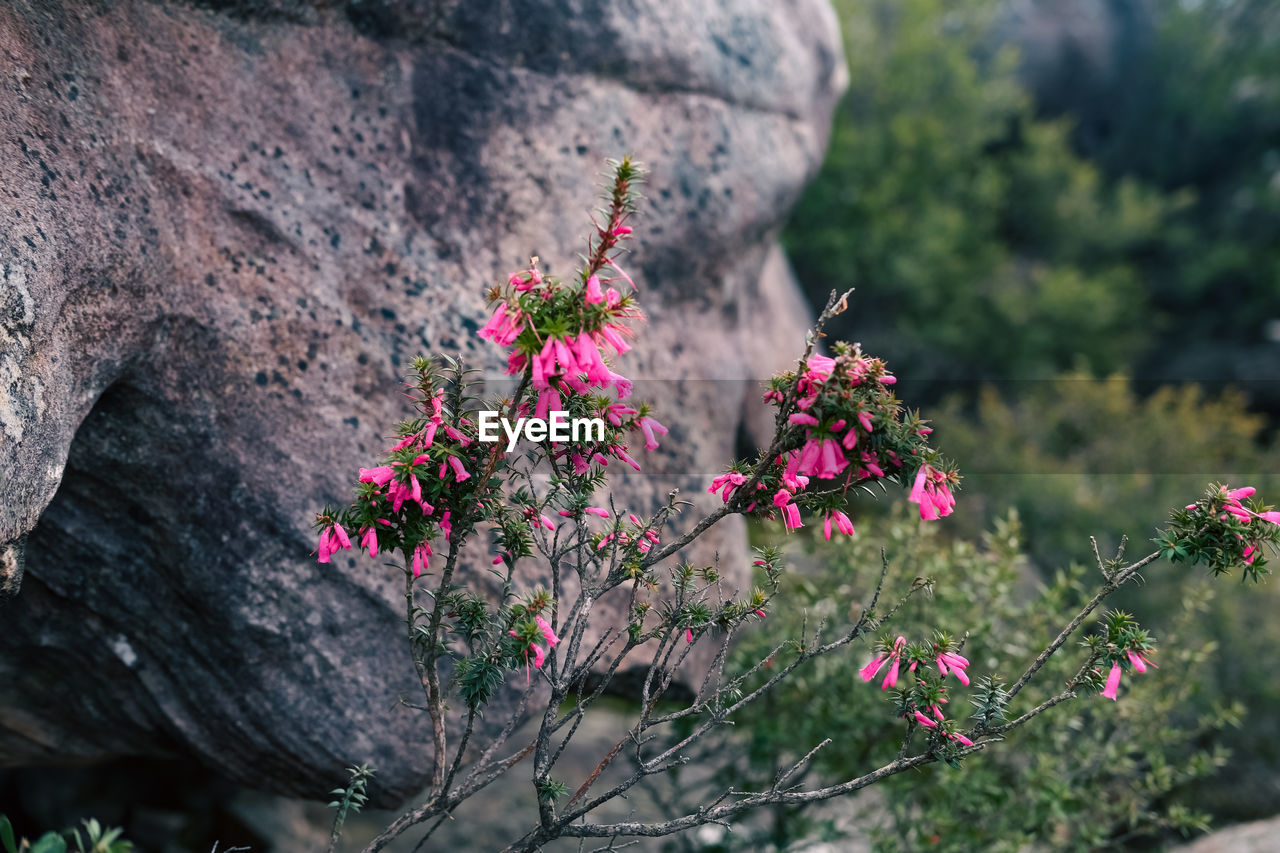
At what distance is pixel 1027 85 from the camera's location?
13.8m

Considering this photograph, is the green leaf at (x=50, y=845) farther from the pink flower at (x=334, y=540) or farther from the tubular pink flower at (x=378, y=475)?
the tubular pink flower at (x=378, y=475)

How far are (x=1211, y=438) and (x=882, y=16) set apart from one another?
7.89 m

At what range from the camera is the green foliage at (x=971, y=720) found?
3.33m

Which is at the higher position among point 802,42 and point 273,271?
point 802,42

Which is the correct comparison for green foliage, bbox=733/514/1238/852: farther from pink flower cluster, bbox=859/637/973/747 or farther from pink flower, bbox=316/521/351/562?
pink flower, bbox=316/521/351/562

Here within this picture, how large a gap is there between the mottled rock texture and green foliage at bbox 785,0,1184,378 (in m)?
6.59

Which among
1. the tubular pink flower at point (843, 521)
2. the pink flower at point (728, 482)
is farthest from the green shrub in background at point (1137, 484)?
the pink flower at point (728, 482)

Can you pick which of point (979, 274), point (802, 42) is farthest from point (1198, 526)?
point (979, 274)

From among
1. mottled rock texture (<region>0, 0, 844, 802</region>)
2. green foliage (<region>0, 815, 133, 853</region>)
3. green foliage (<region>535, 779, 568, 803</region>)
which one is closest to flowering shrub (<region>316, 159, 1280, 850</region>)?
green foliage (<region>535, 779, 568, 803</region>)

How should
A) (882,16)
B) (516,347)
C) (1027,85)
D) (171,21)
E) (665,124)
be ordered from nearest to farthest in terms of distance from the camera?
1. (516,347)
2. (171,21)
3. (665,124)
4. (882,16)
5. (1027,85)

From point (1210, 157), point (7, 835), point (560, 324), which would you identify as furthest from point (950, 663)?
point (1210, 157)

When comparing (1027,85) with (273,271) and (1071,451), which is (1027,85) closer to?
(1071,451)

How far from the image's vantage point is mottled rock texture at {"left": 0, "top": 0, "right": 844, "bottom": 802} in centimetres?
227

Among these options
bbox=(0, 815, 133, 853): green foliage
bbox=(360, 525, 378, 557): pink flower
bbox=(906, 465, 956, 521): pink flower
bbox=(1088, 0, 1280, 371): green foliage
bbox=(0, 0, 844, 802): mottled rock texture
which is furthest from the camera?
bbox=(1088, 0, 1280, 371): green foliage
